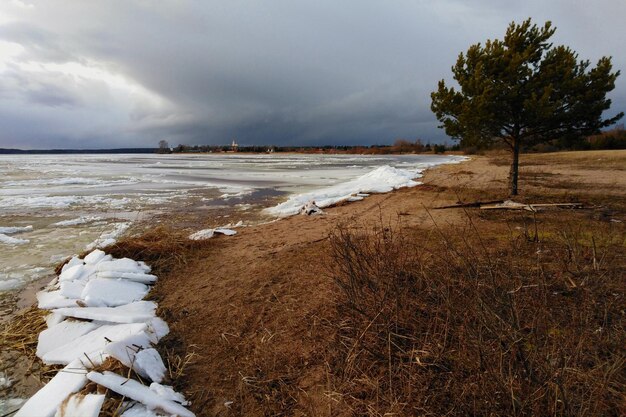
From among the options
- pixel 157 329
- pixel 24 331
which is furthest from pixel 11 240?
pixel 157 329

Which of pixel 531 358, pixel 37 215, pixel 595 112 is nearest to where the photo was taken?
pixel 531 358

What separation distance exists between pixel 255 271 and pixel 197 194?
11894 mm

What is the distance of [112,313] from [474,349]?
3.88 metres

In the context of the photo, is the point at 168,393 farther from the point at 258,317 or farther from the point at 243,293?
the point at 243,293

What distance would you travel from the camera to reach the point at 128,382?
265cm

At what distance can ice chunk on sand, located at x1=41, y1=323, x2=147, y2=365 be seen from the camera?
3104 millimetres

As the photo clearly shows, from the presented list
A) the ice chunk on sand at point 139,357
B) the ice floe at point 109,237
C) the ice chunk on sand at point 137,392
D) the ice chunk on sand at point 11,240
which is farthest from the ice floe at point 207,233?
the ice chunk on sand at point 137,392

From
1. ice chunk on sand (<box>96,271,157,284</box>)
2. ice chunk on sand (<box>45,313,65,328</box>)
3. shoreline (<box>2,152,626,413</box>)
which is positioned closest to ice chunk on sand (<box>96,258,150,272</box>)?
ice chunk on sand (<box>96,271,157,284</box>)

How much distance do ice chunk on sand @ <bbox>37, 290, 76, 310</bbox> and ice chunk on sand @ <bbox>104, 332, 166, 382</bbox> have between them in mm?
1639

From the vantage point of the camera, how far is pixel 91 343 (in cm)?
326

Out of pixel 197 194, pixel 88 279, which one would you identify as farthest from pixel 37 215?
pixel 88 279

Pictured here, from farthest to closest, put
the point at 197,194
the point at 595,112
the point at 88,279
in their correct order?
the point at 197,194 < the point at 595,112 < the point at 88,279

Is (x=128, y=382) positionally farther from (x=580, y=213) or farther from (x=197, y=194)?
(x=197, y=194)

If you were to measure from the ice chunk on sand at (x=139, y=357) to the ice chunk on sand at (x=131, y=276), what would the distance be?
205cm
